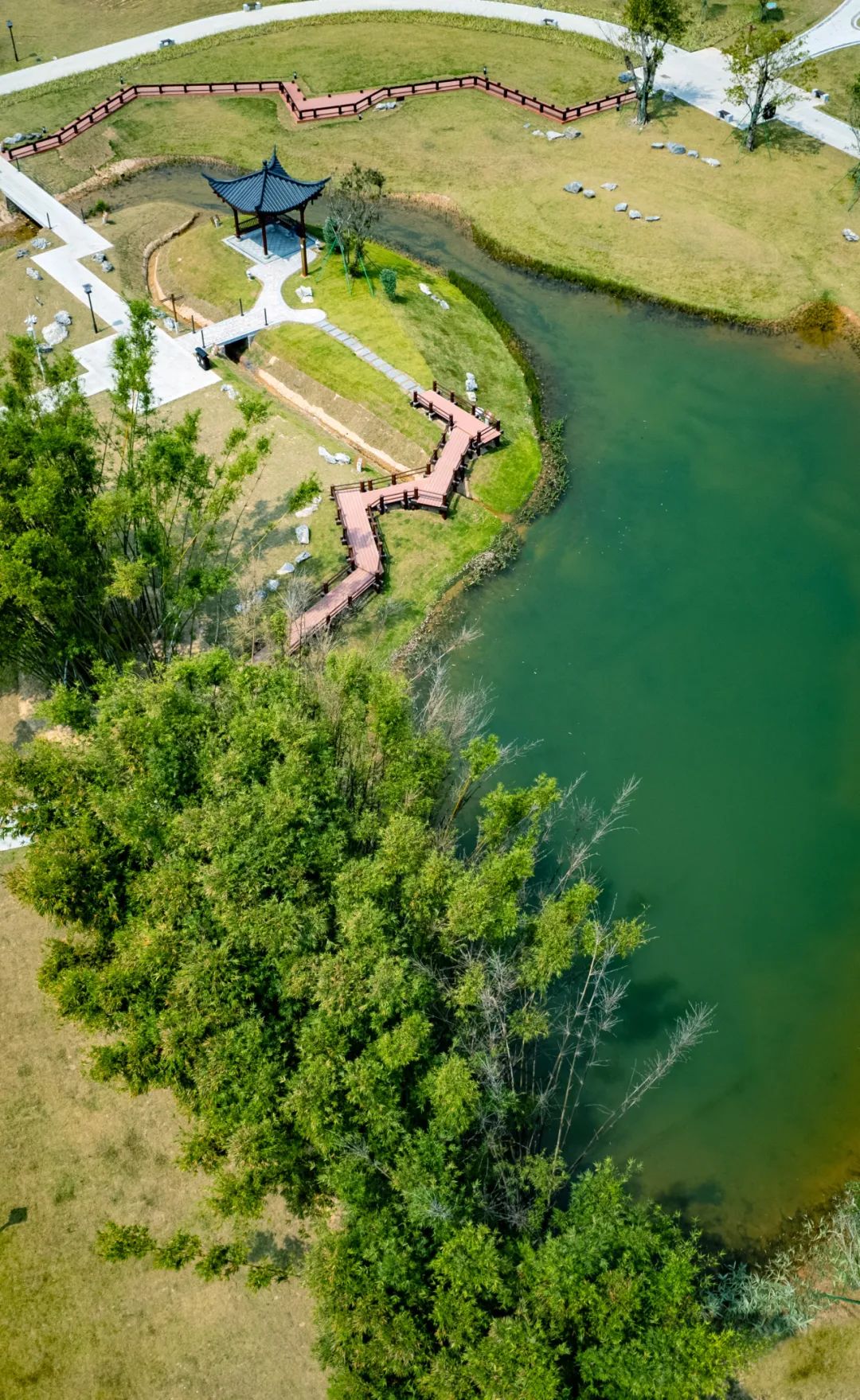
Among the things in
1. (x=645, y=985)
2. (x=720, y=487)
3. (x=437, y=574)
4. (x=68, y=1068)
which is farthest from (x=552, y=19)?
(x=68, y=1068)

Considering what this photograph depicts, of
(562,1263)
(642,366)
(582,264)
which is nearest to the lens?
(562,1263)

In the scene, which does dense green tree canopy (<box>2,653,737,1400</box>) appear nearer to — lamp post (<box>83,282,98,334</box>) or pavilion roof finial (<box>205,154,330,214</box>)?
lamp post (<box>83,282,98,334</box>)

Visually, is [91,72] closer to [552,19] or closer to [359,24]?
[359,24]

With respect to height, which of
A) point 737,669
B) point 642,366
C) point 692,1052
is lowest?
point 692,1052

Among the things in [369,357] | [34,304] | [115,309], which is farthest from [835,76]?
[34,304]

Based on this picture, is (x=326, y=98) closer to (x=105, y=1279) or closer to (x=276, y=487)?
(x=276, y=487)

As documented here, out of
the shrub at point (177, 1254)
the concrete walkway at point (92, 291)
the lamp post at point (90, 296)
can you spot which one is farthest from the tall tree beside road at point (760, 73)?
the shrub at point (177, 1254)
